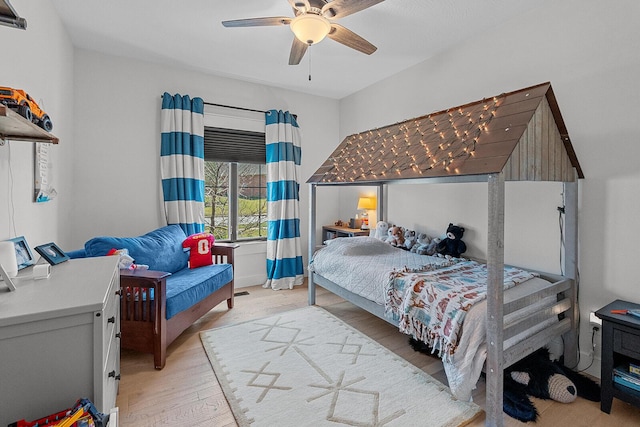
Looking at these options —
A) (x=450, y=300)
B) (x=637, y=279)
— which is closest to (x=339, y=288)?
(x=450, y=300)

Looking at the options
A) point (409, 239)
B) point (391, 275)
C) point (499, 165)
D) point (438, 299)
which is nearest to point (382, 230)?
point (409, 239)

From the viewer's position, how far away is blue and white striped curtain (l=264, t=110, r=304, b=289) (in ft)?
13.2

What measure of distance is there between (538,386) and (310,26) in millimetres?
2750

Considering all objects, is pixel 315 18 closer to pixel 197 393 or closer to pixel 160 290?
pixel 160 290

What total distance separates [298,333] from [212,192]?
2270mm

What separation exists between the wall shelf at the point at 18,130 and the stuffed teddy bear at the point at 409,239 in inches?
122

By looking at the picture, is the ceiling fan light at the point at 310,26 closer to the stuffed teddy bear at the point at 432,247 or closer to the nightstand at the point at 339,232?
the stuffed teddy bear at the point at 432,247

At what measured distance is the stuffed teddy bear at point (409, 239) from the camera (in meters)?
3.34

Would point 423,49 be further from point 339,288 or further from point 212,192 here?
point 212,192

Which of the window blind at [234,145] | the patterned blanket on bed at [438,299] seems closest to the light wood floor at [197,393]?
the patterned blanket on bed at [438,299]

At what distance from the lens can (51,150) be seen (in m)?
2.34

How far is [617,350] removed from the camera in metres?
1.68

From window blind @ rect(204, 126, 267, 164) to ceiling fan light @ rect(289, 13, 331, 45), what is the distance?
2.13 meters

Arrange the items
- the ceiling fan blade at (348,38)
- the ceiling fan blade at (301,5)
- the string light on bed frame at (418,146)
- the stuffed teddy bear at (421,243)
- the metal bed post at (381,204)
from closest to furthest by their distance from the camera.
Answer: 1. the ceiling fan blade at (301,5)
2. the string light on bed frame at (418,146)
3. the ceiling fan blade at (348,38)
4. the stuffed teddy bear at (421,243)
5. the metal bed post at (381,204)
